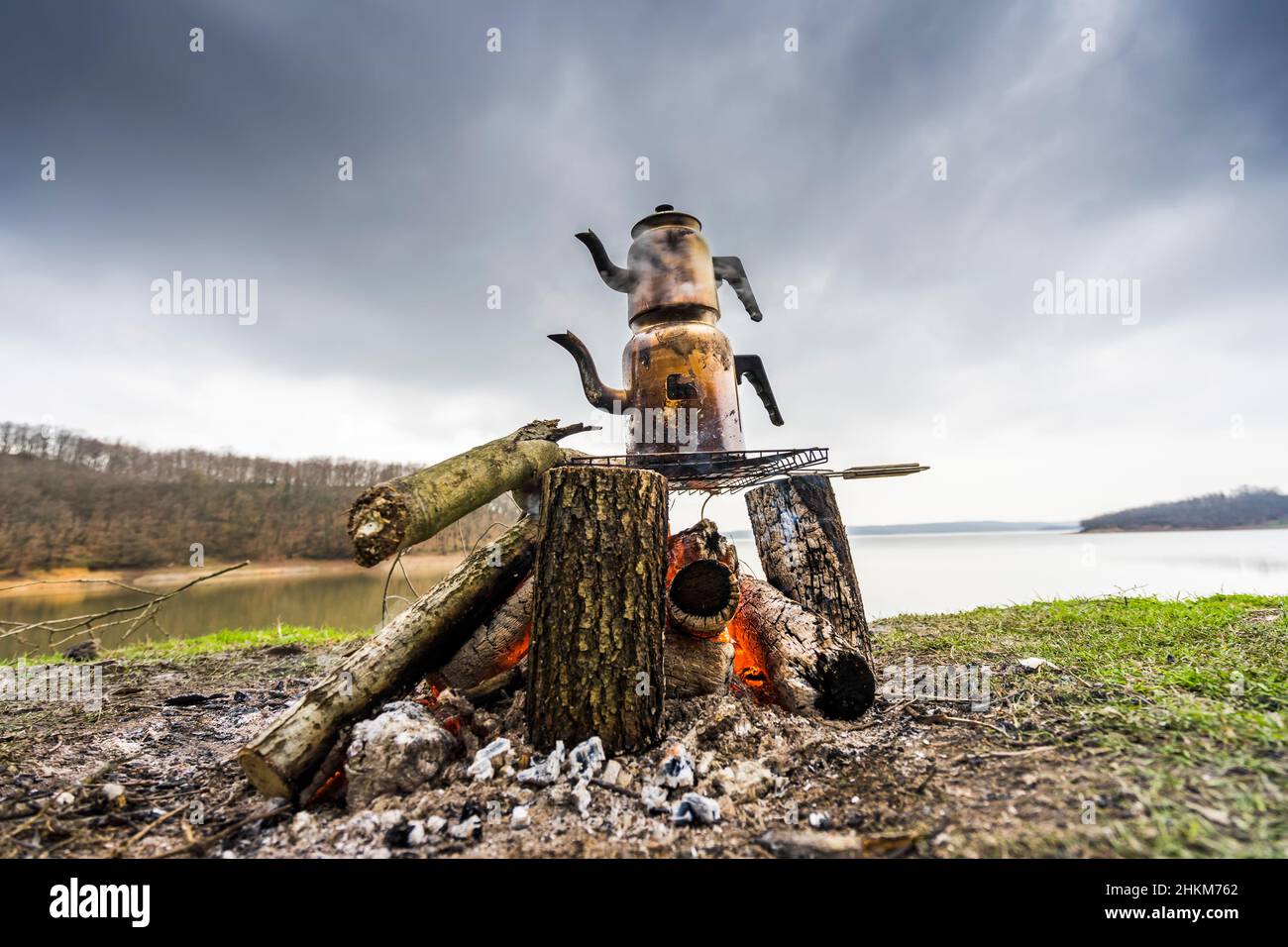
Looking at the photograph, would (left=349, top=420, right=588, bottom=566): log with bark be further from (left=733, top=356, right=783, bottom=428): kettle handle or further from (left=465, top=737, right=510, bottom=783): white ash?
(left=733, top=356, right=783, bottom=428): kettle handle

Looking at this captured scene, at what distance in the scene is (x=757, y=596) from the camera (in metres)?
3.52

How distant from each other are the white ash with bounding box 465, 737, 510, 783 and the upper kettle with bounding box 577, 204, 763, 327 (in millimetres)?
3214

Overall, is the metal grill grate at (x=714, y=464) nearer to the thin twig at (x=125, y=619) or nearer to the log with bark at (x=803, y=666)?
the log with bark at (x=803, y=666)

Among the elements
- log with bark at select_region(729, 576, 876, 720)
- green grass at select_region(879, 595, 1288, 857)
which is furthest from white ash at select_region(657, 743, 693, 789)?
green grass at select_region(879, 595, 1288, 857)

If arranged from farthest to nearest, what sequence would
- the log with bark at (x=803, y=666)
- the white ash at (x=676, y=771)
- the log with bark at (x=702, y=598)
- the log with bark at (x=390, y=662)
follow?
1. the log with bark at (x=702, y=598)
2. the log with bark at (x=803, y=666)
3. the log with bark at (x=390, y=662)
4. the white ash at (x=676, y=771)

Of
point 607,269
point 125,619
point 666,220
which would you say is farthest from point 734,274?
point 125,619

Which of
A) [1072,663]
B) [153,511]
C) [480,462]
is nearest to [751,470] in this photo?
[480,462]

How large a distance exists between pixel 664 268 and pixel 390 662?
11.1 feet

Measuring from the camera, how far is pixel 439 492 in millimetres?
2279

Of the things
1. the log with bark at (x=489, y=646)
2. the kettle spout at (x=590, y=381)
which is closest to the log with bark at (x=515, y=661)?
the log with bark at (x=489, y=646)

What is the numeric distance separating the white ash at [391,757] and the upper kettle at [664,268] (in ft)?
10.7

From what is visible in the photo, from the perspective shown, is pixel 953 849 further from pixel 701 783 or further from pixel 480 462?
pixel 480 462

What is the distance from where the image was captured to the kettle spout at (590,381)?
4082 millimetres
